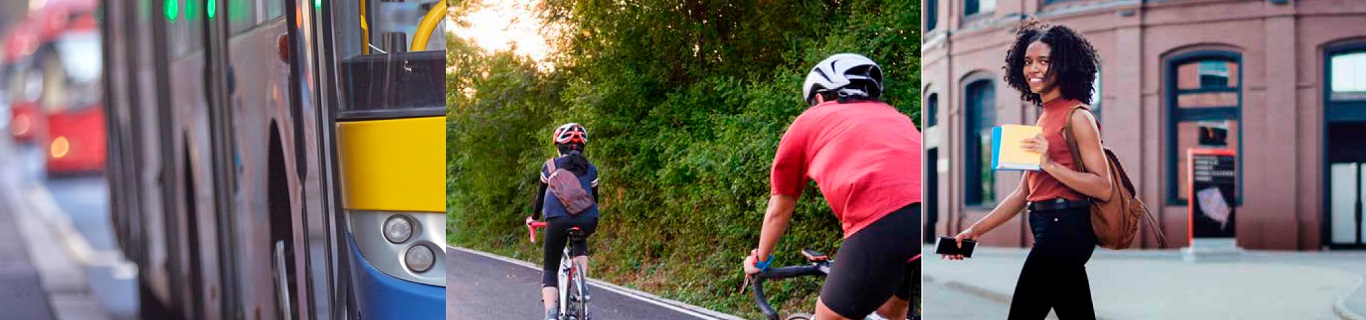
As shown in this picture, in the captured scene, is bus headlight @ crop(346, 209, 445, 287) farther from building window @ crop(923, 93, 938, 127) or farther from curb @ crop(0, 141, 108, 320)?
building window @ crop(923, 93, 938, 127)

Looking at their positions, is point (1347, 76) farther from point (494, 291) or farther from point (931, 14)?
point (494, 291)

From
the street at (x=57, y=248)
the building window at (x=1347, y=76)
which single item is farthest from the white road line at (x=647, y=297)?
the street at (x=57, y=248)

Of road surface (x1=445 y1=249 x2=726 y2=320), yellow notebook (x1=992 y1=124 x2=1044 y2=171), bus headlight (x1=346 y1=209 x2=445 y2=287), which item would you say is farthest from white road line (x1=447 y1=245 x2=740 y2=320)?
yellow notebook (x1=992 y1=124 x2=1044 y2=171)

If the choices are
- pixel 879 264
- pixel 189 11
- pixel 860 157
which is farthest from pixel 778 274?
pixel 189 11

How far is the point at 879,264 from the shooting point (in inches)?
117

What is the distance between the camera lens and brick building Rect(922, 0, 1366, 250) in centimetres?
240

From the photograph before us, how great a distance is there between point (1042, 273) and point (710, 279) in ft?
3.74

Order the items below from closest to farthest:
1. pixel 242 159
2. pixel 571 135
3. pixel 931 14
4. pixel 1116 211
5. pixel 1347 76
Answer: pixel 242 159 → pixel 1347 76 → pixel 1116 211 → pixel 931 14 → pixel 571 135

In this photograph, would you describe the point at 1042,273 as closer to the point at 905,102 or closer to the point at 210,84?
the point at 905,102

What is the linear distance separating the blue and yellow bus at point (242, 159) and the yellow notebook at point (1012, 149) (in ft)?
4.55

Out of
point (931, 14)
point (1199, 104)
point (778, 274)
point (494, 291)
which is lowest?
point (494, 291)

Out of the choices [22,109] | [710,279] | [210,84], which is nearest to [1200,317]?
[710,279]

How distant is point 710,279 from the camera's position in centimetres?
345

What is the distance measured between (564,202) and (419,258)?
1081mm
